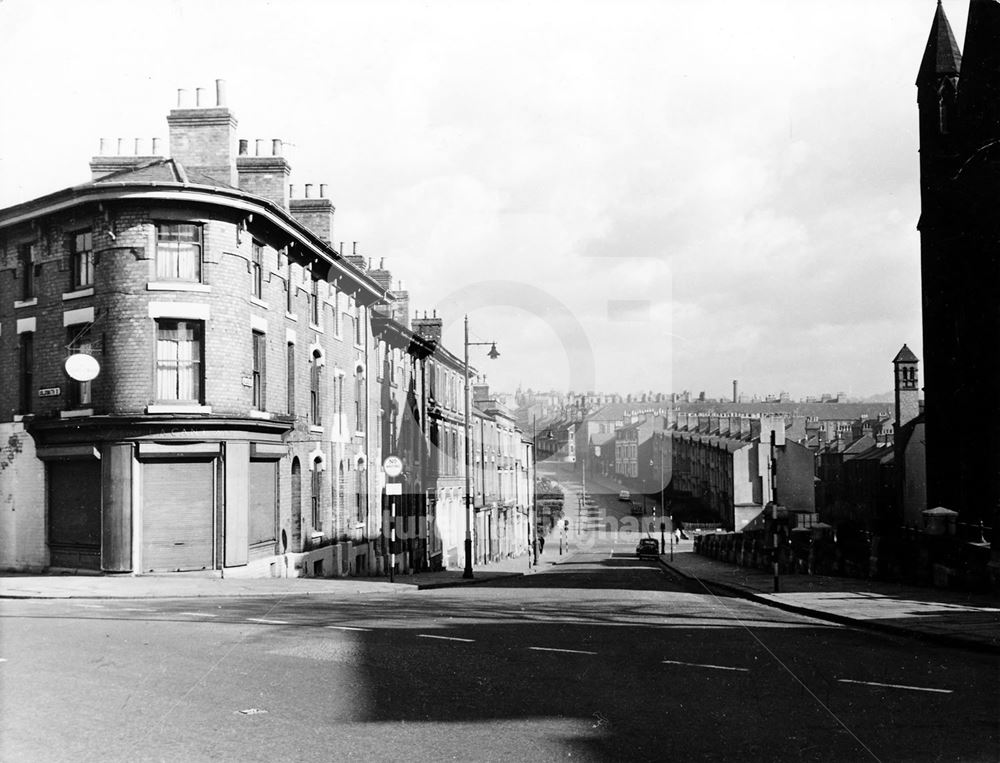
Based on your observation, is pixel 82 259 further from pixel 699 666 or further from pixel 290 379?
pixel 699 666

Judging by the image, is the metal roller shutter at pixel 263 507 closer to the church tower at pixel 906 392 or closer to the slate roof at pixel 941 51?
the slate roof at pixel 941 51

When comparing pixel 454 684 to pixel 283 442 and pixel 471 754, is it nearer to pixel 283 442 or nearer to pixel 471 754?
pixel 471 754

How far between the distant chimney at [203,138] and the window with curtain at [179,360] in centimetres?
529

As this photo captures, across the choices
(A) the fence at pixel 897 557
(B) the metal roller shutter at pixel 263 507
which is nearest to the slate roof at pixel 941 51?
(A) the fence at pixel 897 557

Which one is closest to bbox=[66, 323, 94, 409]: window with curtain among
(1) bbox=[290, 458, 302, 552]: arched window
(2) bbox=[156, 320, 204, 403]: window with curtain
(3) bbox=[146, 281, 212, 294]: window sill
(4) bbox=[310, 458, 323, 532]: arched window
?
(2) bbox=[156, 320, 204, 403]: window with curtain

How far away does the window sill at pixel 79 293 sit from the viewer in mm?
24453

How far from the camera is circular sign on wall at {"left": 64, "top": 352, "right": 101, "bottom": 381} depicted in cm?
2389

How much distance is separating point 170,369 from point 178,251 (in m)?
3.13

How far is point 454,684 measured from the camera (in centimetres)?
980

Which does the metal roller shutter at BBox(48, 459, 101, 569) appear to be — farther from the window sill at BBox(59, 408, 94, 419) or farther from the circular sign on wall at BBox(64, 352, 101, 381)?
the circular sign on wall at BBox(64, 352, 101, 381)

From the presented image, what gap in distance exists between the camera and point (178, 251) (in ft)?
79.6

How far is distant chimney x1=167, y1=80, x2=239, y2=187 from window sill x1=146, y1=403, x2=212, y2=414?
722 centimetres


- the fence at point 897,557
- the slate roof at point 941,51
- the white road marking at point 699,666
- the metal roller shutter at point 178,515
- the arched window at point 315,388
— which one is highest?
the slate roof at point 941,51

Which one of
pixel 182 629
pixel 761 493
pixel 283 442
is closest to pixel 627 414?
pixel 761 493
